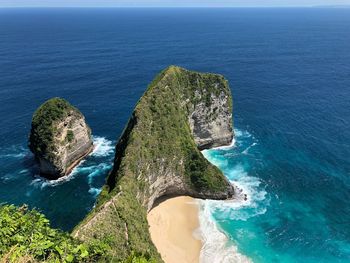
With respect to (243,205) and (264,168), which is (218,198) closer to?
(243,205)

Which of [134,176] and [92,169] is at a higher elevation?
[134,176]

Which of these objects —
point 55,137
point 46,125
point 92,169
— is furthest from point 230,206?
point 46,125

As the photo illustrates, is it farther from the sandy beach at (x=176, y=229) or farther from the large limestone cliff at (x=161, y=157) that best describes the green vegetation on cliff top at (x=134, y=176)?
the sandy beach at (x=176, y=229)

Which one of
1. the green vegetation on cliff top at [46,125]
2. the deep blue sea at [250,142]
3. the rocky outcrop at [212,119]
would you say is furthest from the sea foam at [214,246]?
→ the green vegetation on cliff top at [46,125]

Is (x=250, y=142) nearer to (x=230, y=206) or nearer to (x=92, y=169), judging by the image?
(x=230, y=206)

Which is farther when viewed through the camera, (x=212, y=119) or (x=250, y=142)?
(x=250, y=142)

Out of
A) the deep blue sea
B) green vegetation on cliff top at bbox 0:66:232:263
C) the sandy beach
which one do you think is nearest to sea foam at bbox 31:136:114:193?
the deep blue sea

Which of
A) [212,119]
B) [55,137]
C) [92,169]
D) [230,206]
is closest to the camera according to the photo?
[230,206]
